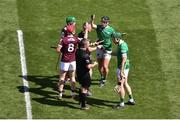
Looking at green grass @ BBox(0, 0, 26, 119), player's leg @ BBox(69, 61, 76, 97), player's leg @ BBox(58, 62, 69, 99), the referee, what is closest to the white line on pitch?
green grass @ BBox(0, 0, 26, 119)

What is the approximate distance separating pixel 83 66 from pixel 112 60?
10.7ft

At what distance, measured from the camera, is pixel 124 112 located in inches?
765

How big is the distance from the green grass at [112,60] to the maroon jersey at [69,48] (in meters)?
1.47

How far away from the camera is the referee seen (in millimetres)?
18922

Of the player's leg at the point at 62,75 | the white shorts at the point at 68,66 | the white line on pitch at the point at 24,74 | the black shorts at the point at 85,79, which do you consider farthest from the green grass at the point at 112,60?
the white shorts at the point at 68,66

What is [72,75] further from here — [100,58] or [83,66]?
[100,58]

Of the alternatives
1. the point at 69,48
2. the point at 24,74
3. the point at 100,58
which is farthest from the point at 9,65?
the point at 100,58

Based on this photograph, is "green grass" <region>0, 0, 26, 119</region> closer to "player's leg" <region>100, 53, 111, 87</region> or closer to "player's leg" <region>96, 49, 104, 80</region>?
"player's leg" <region>96, 49, 104, 80</region>

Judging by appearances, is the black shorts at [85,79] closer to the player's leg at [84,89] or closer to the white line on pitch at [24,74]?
the player's leg at [84,89]

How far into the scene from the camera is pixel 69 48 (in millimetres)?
19375

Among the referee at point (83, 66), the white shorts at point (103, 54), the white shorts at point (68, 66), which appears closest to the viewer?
the referee at point (83, 66)

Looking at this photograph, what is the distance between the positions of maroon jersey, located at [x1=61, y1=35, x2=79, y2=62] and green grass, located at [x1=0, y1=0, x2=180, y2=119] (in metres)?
1.47

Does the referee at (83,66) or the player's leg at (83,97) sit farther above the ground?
the referee at (83,66)

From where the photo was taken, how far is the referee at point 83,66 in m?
18.9
